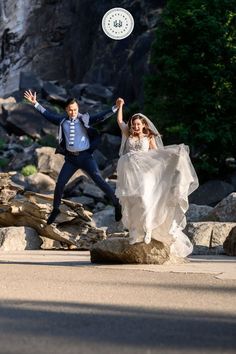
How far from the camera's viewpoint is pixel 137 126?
9.38 metres

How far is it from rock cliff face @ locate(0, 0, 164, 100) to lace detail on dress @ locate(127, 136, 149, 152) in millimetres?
50685

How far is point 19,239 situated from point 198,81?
17449mm

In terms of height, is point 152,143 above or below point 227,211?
above

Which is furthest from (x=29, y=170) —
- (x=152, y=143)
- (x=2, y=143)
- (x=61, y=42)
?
(x=61, y=42)

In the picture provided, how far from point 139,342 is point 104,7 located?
63.3m

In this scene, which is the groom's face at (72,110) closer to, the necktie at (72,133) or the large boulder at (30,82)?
the necktie at (72,133)

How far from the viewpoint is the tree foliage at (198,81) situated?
29000 mm

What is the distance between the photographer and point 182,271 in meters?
8.55

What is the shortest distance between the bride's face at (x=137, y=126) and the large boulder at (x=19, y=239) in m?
5.00

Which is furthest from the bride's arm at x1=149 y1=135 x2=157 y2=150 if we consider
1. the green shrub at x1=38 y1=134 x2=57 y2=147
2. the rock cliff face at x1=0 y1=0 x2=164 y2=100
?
the rock cliff face at x1=0 y1=0 x2=164 y2=100

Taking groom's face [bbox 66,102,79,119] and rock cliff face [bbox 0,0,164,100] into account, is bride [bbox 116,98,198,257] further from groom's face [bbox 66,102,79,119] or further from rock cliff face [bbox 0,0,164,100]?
rock cliff face [bbox 0,0,164,100]

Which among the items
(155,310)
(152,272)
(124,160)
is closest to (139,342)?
(155,310)

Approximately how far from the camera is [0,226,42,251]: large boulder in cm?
1362

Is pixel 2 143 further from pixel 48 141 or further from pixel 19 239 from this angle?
pixel 19 239
